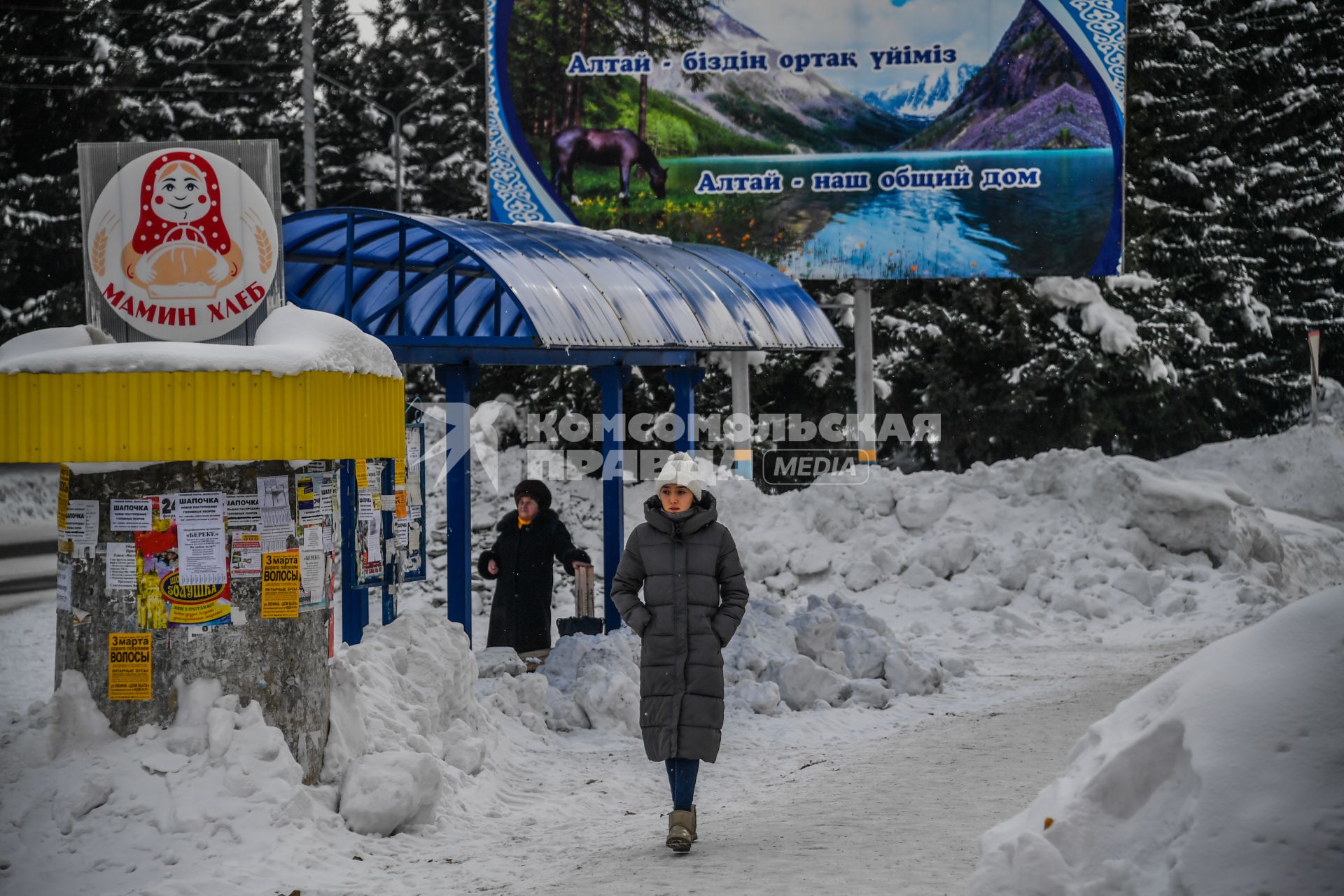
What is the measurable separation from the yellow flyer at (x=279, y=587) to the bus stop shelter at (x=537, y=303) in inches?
123

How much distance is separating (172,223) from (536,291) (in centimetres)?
363

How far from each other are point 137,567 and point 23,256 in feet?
72.2

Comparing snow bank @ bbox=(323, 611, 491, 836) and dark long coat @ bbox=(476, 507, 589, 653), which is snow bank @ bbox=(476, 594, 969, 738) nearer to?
dark long coat @ bbox=(476, 507, 589, 653)

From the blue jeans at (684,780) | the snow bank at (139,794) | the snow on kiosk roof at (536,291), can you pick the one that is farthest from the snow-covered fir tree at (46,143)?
the blue jeans at (684,780)

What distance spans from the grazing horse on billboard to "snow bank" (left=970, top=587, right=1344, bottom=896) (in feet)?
51.6

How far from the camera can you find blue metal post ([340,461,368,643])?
8977 millimetres

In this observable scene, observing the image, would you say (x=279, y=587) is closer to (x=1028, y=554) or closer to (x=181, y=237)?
(x=181, y=237)

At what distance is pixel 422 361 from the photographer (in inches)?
411

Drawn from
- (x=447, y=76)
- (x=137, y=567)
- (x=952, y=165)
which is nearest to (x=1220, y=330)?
(x=952, y=165)

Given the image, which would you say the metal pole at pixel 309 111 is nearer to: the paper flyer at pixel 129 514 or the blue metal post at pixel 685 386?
the blue metal post at pixel 685 386

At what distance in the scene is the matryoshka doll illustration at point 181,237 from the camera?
6.48 metres

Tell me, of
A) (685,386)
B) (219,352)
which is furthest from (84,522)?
(685,386)

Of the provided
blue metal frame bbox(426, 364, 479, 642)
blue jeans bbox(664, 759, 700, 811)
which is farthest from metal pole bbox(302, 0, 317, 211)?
blue jeans bbox(664, 759, 700, 811)

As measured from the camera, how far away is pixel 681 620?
610 centimetres
